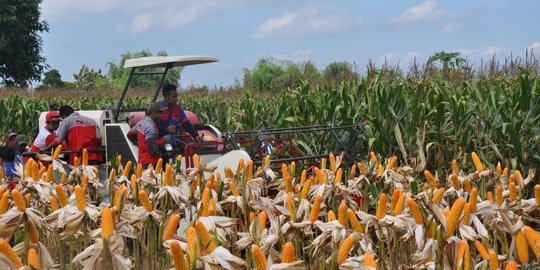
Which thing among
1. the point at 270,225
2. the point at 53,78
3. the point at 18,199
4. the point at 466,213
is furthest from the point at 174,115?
the point at 53,78

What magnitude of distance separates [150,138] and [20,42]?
43882 mm

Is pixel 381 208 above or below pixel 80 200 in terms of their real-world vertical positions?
below

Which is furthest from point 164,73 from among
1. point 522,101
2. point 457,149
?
point 522,101

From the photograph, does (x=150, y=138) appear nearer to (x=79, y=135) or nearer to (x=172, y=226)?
(x=79, y=135)

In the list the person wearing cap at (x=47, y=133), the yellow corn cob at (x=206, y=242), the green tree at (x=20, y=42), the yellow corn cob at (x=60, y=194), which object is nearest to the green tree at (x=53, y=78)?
the green tree at (x=20, y=42)

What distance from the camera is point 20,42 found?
49.6 metres

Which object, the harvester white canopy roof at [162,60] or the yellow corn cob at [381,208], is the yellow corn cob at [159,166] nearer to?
the yellow corn cob at [381,208]

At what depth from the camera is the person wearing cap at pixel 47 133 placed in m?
10.8

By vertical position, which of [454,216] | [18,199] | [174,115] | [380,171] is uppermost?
[174,115]

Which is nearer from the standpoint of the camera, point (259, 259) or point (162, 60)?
point (259, 259)

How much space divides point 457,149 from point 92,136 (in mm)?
4733

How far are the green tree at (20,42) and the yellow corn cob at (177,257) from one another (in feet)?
157

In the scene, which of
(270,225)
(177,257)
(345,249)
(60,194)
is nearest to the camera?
(177,257)

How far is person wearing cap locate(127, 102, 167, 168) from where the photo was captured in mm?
8719
